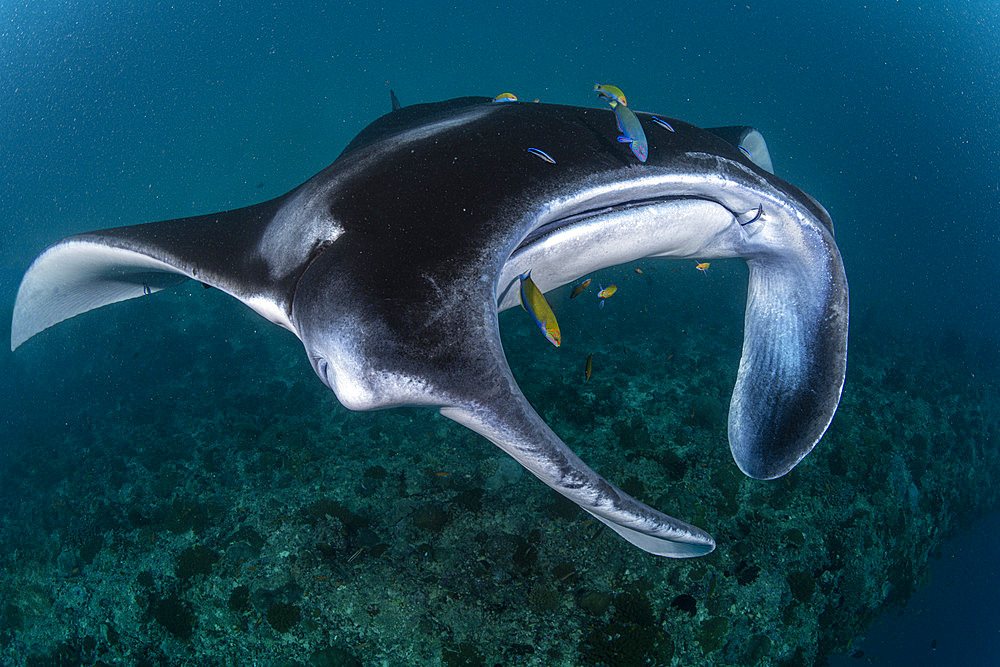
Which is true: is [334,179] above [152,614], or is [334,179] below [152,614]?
above

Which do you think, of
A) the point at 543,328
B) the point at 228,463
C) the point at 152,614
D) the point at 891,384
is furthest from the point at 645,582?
the point at 891,384

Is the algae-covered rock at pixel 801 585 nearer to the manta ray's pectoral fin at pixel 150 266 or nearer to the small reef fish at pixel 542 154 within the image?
the small reef fish at pixel 542 154

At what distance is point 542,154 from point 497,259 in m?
0.63

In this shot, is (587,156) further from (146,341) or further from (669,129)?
(146,341)

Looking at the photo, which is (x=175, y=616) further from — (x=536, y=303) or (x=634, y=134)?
(x=634, y=134)

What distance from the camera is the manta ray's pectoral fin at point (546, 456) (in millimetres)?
1194

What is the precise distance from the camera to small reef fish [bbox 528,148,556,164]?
1.72 m

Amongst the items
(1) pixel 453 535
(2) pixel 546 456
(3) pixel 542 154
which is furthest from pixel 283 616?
(3) pixel 542 154

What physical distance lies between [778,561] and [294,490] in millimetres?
5052

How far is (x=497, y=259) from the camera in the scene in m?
1.37

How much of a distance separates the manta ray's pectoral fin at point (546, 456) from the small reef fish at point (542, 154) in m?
0.98

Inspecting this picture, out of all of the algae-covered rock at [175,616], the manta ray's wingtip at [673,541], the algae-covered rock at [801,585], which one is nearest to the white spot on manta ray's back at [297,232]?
the manta ray's wingtip at [673,541]

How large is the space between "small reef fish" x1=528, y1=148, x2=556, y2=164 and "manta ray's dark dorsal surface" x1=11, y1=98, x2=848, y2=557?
0.02 m

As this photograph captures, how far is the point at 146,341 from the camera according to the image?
1038 cm
